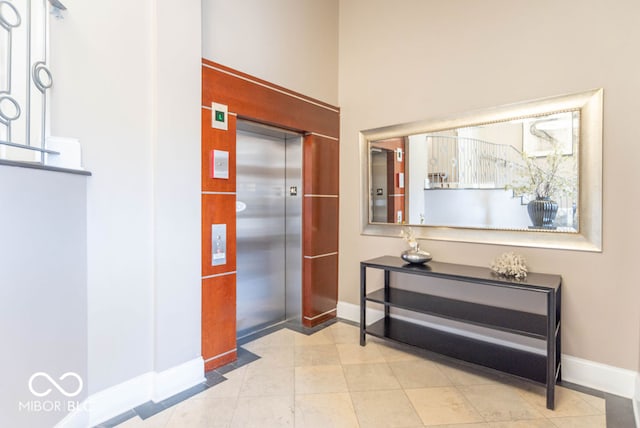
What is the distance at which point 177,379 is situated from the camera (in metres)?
2.32

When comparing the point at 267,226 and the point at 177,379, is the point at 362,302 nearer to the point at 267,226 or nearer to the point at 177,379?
the point at 267,226

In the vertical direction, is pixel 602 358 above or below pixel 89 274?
below

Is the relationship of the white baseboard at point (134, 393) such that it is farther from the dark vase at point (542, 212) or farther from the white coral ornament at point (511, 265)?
the dark vase at point (542, 212)

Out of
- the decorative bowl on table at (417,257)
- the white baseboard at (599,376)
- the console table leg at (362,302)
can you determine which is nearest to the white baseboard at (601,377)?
the white baseboard at (599,376)

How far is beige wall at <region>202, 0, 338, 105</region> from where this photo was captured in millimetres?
2699

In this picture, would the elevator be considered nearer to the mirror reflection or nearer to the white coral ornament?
the mirror reflection

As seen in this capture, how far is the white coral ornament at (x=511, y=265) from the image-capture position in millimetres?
2449

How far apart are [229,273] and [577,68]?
317 cm

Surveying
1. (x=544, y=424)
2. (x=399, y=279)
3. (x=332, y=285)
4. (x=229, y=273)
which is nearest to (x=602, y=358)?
(x=544, y=424)

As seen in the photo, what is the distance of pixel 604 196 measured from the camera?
2326mm

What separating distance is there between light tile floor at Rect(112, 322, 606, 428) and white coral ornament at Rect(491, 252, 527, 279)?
810 millimetres

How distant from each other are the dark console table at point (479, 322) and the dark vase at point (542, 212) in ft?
1.32

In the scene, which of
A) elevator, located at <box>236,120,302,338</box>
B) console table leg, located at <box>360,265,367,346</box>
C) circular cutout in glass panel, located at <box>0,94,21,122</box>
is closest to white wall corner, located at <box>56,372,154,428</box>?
elevator, located at <box>236,120,302,338</box>

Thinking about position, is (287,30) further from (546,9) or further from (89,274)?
(89,274)
